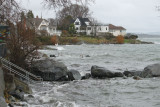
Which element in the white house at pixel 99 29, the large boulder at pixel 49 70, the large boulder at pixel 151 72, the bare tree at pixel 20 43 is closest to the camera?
Answer: the bare tree at pixel 20 43

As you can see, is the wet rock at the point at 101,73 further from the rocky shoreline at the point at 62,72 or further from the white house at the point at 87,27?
the white house at the point at 87,27

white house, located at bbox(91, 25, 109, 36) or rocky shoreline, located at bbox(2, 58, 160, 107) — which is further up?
white house, located at bbox(91, 25, 109, 36)

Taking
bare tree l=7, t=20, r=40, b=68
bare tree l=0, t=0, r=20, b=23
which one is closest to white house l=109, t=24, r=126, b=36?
bare tree l=7, t=20, r=40, b=68

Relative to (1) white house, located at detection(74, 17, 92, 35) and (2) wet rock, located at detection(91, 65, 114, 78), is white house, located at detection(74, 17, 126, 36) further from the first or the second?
(2) wet rock, located at detection(91, 65, 114, 78)

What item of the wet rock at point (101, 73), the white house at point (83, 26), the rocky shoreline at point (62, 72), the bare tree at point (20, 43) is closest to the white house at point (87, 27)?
the white house at point (83, 26)

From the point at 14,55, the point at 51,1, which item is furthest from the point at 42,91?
the point at 51,1

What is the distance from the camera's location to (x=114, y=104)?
10703 millimetres

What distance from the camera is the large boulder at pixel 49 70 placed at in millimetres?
16109

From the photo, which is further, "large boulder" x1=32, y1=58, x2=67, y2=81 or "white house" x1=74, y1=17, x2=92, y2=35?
"white house" x1=74, y1=17, x2=92, y2=35

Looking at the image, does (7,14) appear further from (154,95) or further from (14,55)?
(154,95)

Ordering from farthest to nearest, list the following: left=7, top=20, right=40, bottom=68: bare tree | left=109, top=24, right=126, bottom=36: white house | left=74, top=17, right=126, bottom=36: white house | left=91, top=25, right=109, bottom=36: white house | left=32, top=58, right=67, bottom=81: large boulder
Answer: left=109, top=24, right=126, bottom=36: white house
left=74, top=17, right=126, bottom=36: white house
left=91, top=25, right=109, bottom=36: white house
left=32, top=58, right=67, bottom=81: large boulder
left=7, top=20, right=40, bottom=68: bare tree

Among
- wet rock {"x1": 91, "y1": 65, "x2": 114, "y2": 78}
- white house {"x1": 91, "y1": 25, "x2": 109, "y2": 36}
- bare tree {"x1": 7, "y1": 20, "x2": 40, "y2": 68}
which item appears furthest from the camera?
white house {"x1": 91, "y1": 25, "x2": 109, "y2": 36}

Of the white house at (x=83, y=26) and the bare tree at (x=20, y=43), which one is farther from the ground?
the white house at (x=83, y=26)

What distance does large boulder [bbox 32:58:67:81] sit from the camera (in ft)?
52.9
